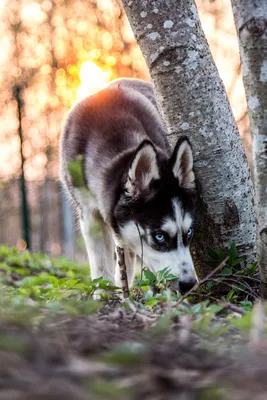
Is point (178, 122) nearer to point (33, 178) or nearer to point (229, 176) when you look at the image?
point (229, 176)

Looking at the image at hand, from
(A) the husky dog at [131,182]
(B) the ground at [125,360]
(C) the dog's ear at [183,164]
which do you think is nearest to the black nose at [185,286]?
(A) the husky dog at [131,182]

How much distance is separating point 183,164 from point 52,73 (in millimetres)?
9815

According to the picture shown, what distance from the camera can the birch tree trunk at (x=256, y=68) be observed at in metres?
2.87

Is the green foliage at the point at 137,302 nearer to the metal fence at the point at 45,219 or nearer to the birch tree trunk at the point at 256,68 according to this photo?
the birch tree trunk at the point at 256,68

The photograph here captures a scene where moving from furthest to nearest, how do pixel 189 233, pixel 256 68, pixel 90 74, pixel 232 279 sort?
pixel 90 74 < pixel 189 233 < pixel 232 279 < pixel 256 68

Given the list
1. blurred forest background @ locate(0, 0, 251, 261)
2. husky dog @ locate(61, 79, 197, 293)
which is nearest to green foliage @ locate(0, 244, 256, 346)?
A: husky dog @ locate(61, 79, 197, 293)

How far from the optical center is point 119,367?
4.97 feet

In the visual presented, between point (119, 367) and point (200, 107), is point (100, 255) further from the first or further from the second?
point (119, 367)

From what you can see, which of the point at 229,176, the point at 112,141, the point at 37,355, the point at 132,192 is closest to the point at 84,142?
the point at 112,141

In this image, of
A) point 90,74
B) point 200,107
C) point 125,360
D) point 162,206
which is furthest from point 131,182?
point 90,74

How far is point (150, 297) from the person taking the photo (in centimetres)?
328

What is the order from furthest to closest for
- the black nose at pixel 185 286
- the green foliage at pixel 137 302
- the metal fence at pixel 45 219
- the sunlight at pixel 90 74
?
the metal fence at pixel 45 219 → the sunlight at pixel 90 74 → the black nose at pixel 185 286 → the green foliage at pixel 137 302

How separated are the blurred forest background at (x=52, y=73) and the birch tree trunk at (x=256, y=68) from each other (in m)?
8.64

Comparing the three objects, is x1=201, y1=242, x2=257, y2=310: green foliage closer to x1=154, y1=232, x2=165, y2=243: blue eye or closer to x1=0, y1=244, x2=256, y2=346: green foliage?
x1=0, y1=244, x2=256, y2=346: green foliage
